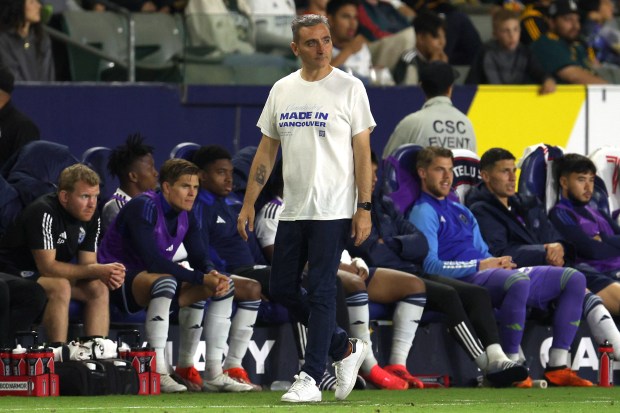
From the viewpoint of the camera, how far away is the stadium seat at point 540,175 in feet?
39.8

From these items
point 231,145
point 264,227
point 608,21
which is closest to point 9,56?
point 231,145

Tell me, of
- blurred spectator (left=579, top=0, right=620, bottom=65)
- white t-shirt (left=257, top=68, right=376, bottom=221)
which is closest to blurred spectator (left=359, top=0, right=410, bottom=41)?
blurred spectator (left=579, top=0, right=620, bottom=65)

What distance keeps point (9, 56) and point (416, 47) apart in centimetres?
388

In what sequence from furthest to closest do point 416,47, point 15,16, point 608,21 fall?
point 608,21 < point 416,47 < point 15,16

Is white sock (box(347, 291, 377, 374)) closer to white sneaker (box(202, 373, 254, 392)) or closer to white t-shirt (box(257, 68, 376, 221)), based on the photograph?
white sneaker (box(202, 373, 254, 392))

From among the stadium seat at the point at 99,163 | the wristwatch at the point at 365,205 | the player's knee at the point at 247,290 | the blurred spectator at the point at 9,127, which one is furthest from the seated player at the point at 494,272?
the wristwatch at the point at 365,205

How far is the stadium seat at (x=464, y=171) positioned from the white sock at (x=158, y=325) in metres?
3.10

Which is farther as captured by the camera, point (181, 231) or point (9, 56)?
point (9, 56)

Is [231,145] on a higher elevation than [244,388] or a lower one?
higher

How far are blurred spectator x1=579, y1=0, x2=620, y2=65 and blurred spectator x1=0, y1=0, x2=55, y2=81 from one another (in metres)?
6.32

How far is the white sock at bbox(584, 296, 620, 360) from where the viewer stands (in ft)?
36.6

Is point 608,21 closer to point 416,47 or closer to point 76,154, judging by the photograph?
point 416,47

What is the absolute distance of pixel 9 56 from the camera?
42.3 ft

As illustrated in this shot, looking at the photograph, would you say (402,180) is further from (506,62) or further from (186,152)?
(506,62)
